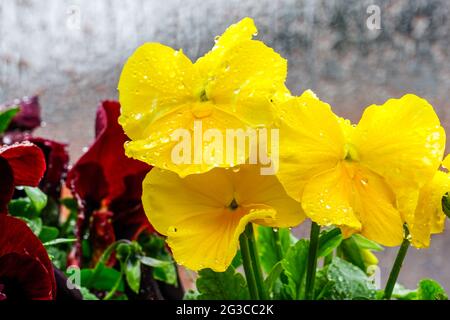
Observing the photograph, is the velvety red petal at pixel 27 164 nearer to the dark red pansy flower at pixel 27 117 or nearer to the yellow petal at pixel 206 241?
the yellow petal at pixel 206 241

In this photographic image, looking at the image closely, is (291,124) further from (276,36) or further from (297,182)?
(276,36)

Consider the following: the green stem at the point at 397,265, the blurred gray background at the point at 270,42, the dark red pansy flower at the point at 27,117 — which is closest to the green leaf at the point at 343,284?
the green stem at the point at 397,265

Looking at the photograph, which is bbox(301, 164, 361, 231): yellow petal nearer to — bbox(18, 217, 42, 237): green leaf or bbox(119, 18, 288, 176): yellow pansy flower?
bbox(119, 18, 288, 176): yellow pansy flower

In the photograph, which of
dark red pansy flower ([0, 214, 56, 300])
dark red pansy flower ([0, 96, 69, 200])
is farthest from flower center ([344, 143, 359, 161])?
dark red pansy flower ([0, 96, 69, 200])

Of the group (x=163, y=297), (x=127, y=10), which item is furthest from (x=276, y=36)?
(x=163, y=297)

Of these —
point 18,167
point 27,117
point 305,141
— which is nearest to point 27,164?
point 18,167

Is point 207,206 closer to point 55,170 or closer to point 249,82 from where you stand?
point 249,82
